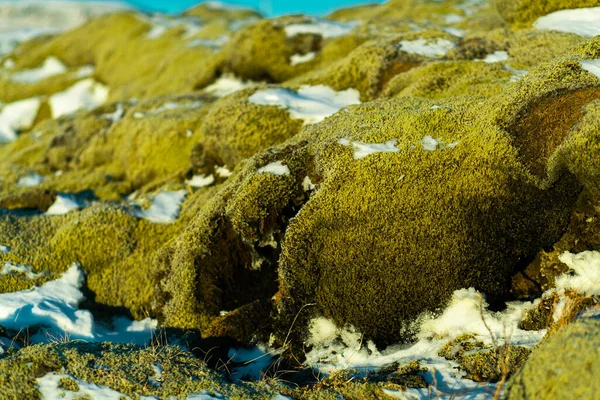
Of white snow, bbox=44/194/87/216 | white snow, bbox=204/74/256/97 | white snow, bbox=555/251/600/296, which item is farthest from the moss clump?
white snow, bbox=204/74/256/97

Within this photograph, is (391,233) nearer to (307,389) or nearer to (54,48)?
(307,389)

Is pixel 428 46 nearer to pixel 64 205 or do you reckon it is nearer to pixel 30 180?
pixel 64 205

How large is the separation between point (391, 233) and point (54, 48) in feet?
167

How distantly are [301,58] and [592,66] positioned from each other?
627 inches

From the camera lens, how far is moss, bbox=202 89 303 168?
13.9m

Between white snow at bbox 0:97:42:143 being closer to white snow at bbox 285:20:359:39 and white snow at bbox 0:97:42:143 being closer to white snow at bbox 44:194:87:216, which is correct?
white snow at bbox 285:20:359:39

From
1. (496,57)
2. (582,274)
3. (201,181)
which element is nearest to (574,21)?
(496,57)

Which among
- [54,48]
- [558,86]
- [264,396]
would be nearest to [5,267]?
[264,396]

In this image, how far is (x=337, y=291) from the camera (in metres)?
8.65

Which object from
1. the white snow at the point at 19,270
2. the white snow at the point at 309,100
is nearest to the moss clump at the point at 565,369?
the white snow at the point at 309,100

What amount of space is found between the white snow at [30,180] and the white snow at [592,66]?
18.8 m

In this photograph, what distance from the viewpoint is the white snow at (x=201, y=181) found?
1458 cm

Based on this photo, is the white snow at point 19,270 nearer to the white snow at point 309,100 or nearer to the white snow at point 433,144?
the white snow at point 309,100

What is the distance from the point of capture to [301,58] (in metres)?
24.3
